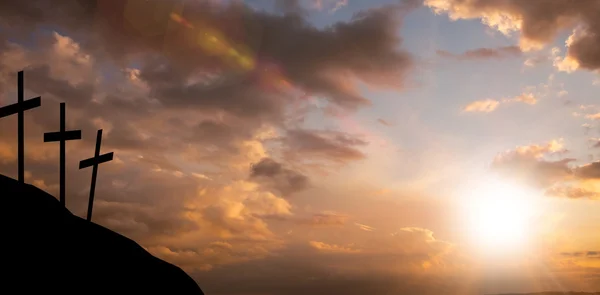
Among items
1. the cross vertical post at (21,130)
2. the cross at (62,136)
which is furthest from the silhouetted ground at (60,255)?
the cross at (62,136)

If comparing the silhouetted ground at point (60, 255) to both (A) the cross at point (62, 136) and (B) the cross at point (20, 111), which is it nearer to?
(B) the cross at point (20, 111)

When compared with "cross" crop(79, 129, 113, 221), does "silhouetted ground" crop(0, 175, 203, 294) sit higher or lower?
lower

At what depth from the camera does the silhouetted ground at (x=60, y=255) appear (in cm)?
1741

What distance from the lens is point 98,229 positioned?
77.5 ft

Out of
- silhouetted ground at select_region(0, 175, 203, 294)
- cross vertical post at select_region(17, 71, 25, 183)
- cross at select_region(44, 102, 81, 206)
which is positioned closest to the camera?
silhouetted ground at select_region(0, 175, 203, 294)

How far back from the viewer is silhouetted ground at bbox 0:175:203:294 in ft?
57.1

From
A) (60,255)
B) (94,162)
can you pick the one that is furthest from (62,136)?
(60,255)

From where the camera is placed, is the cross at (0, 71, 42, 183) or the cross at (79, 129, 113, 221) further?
the cross at (79, 129, 113, 221)

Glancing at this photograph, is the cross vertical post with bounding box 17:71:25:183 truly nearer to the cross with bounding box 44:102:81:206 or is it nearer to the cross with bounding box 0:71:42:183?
the cross with bounding box 0:71:42:183

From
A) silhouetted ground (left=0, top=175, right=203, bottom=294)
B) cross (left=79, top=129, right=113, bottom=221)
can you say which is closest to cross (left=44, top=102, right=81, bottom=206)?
cross (left=79, top=129, right=113, bottom=221)

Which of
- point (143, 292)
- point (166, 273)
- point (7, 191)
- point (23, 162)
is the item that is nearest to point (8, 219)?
point (7, 191)

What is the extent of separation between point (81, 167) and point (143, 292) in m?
9.09

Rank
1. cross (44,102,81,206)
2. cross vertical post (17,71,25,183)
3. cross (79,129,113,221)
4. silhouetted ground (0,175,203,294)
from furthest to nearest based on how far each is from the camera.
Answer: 1. cross (79,129,113,221)
2. cross (44,102,81,206)
3. cross vertical post (17,71,25,183)
4. silhouetted ground (0,175,203,294)

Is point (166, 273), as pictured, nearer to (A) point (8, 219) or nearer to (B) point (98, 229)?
(B) point (98, 229)
